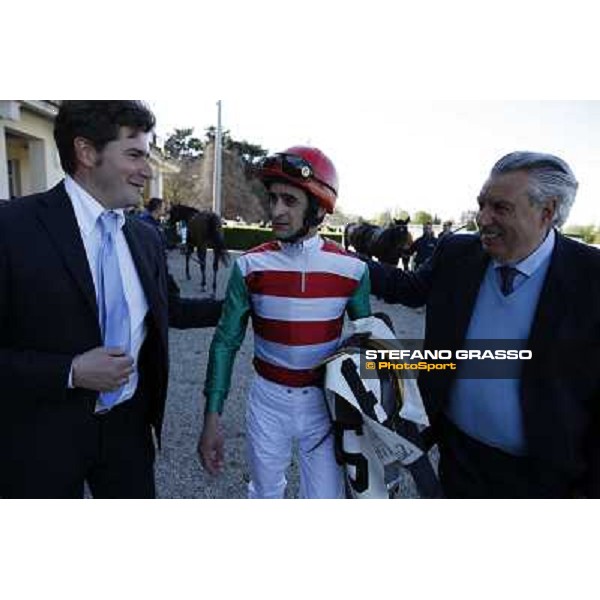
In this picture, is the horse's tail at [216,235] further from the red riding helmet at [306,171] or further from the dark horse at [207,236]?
the red riding helmet at [306,171]

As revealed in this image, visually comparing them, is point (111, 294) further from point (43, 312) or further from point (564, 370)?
point (564, 370)

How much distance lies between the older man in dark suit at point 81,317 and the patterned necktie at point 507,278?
1255mm

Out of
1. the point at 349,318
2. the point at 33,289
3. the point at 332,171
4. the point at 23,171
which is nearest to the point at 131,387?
the point at 33,289

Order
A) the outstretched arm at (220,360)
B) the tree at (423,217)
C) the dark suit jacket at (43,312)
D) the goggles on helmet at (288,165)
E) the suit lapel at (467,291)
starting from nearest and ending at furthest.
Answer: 1. the dark suit jacket at (43,312)
2. the suit lapel at (467,291)
3. the goggles on helmet at (288,165)
4. the outstretched arm at (220,360)
5. the tree at (423,217)

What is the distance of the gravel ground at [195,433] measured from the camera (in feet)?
9.62

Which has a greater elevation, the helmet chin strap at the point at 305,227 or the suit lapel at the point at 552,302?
the helmet chin strap at the point at 305,227

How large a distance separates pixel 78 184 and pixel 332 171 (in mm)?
965

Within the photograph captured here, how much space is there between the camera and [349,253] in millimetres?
1896

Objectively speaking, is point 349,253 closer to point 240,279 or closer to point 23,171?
point 240,279

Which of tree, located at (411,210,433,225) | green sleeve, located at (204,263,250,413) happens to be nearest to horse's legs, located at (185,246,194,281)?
tree, located at (411,210,433,225)

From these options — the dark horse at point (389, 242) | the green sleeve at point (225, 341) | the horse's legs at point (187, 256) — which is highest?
the green sleeve at point (225, 341)

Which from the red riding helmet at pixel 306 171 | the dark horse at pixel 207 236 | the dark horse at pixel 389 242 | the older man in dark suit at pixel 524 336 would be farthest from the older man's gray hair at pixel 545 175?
the dark horse at pixel 207 236

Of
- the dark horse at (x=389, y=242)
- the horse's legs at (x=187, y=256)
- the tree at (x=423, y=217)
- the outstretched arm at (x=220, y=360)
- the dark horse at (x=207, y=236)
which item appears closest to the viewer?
the outstretched arm at (x=220, y=360)

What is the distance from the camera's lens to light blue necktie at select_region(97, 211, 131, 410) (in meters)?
1.52
